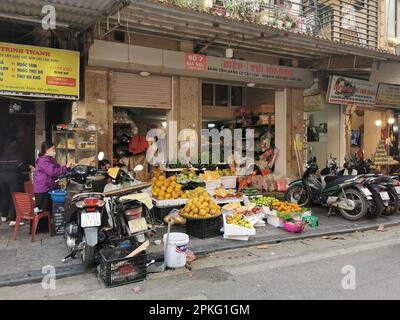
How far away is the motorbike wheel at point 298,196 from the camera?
10538 millimetres

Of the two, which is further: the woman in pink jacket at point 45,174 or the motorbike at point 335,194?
the motorbike at point 335,194

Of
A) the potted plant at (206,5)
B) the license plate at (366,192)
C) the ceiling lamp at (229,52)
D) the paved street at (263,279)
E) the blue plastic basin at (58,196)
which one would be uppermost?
the potted plant at (206,5)

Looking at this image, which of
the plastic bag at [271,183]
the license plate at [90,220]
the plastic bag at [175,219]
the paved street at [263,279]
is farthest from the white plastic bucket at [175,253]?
the plastic bag at [271,183]

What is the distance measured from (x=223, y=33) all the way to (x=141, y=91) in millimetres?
2625

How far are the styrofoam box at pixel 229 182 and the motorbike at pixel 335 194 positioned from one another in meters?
1.78

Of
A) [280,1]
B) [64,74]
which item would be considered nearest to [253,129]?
[280,1]

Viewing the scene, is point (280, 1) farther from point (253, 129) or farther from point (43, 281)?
point (43, 281)

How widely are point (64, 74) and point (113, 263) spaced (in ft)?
17.5

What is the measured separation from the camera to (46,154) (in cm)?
741

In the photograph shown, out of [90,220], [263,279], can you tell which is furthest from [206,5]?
[263,279]

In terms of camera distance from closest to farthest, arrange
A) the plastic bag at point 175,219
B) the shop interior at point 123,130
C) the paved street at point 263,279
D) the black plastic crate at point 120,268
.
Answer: the paved street at point 263,279, the black plastic crate at point 120,268, the plastic bag at point 175,219, the shop interior at point 123,130

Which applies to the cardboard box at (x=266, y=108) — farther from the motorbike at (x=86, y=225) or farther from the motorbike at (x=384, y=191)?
the motorbike at (x=86, y=225)

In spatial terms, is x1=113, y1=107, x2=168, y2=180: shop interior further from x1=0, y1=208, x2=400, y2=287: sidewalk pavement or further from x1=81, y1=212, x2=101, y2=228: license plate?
x1=81, y1=212, x2=101, y2=228: license plate

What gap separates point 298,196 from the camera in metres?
10.7
